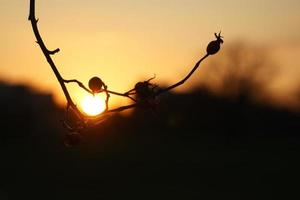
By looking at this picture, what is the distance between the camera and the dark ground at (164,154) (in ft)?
96.3

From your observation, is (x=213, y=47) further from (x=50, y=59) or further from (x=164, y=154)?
(x=164, y=154)

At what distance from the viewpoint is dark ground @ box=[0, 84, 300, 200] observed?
96.3 ft

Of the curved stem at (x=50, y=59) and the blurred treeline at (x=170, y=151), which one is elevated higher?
the blurred treeline at (x=170, y=151)

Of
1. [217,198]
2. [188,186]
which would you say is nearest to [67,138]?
[217,198]

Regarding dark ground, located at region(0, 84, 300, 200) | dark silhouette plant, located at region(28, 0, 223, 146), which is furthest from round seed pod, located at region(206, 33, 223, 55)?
dark ground, located at region(0, 84, 300, 200)

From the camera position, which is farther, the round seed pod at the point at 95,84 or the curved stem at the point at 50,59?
the round seed pod at the point at 95,84

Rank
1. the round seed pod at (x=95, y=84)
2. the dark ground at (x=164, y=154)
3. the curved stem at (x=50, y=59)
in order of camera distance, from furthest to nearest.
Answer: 1. the dark ground at (x=164, y=154)
2. the round seed pod at (x=95, y=84)
3. the curved stem at (x=50, y=59)

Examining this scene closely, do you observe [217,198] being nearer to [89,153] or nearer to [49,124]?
[89,153]

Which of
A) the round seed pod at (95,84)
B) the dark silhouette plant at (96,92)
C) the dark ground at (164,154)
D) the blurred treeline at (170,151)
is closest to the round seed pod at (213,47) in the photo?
the dark silhouette plant at (96,92)

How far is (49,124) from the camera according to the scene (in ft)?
214

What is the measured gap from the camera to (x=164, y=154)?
4462cm

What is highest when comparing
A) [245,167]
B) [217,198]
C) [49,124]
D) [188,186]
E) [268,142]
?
[49,124]

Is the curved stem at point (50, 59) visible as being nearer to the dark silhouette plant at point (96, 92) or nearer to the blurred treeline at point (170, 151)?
the dark silhouette plant at point (96, 92)

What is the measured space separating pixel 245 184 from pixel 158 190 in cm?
504
